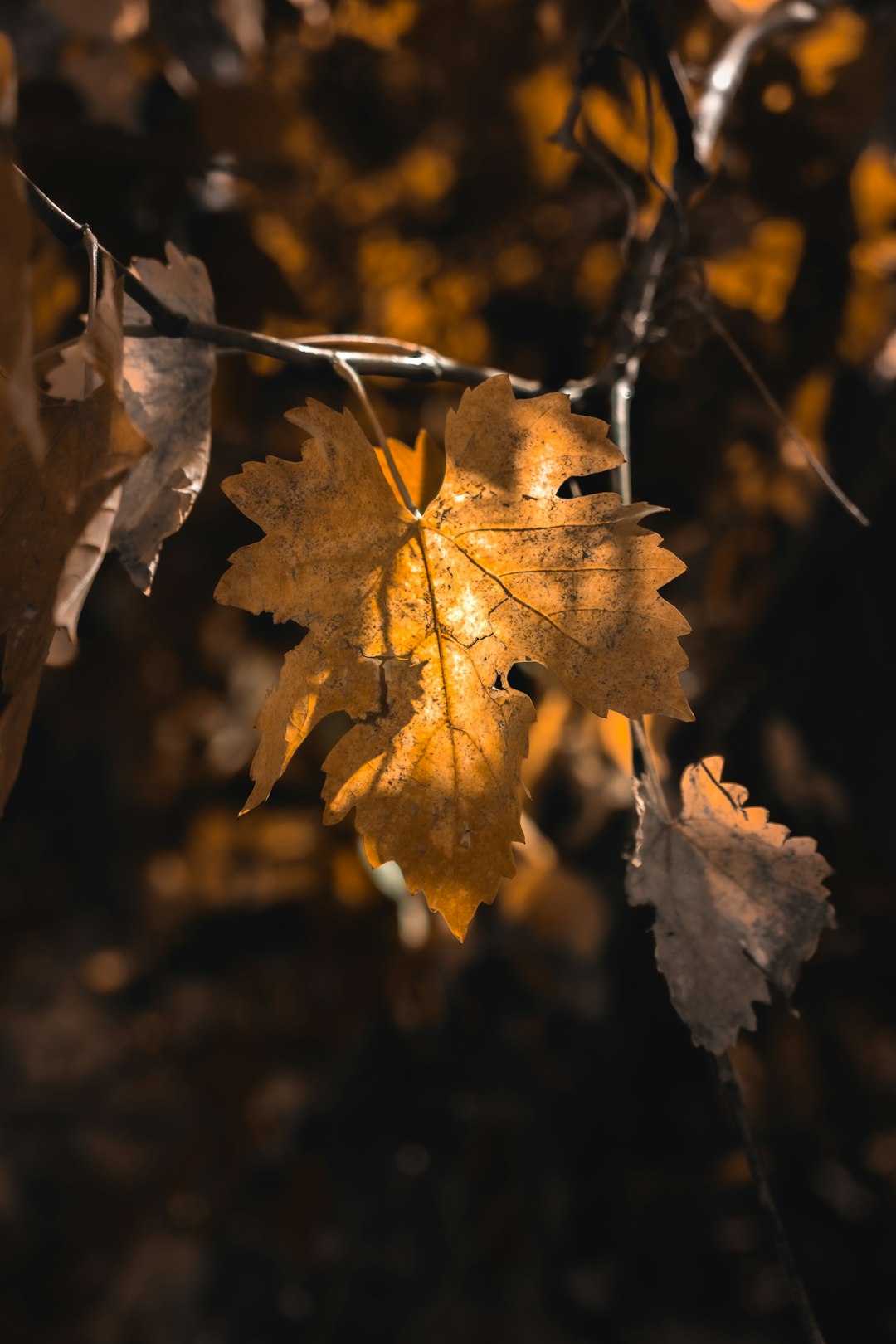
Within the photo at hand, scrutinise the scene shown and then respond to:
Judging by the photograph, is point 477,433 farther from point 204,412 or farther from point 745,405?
point 745,405

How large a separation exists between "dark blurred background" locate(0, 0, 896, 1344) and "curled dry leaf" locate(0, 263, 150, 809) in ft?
1.93

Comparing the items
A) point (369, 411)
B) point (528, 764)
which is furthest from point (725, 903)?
point (528, 764)

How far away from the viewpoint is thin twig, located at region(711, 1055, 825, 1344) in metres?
0.37

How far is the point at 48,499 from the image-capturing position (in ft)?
1.33

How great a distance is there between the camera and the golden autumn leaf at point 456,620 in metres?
0.40

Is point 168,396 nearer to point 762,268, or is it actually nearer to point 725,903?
point 725,903

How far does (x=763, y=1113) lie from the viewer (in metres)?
1.42

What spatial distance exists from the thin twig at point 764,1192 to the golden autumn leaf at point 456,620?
5.3 inches

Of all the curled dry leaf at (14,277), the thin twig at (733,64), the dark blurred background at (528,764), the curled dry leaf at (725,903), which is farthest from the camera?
the dark blurred background at (528,764)

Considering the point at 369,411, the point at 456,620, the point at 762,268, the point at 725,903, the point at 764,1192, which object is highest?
the point at 762,268

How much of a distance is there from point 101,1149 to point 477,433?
196 cm

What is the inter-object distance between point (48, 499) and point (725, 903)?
0.38 metres

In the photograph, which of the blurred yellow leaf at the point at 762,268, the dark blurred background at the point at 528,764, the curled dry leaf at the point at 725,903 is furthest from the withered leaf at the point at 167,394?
the blurred yellow leaf at the point at 762,268

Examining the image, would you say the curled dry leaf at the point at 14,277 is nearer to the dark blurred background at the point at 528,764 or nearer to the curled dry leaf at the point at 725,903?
the curled dry leaf at the point at 725,903
